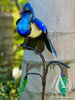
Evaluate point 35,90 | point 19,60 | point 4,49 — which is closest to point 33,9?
point 35,90

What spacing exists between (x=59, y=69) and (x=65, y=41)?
20cm

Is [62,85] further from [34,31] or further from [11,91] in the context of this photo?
[11,91]

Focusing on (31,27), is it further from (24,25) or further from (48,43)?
(48,43)

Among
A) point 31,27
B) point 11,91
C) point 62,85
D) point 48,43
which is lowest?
point 11,91

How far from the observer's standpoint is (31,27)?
1.58 meters

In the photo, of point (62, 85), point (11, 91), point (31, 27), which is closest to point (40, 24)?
point (31, 27)

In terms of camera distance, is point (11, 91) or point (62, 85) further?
point (11, 91)

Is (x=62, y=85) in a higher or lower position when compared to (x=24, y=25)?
lower

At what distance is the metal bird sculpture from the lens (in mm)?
1549

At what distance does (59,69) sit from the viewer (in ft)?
5.37

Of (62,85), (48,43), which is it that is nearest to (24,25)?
(48,43)

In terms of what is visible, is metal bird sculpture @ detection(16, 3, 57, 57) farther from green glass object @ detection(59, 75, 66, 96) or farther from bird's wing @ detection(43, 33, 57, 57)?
green glass object @ detection(59, 75, 66, 96)

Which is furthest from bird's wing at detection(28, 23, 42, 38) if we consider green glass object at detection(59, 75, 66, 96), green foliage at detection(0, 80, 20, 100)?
green foliage at detection(0, 80, 20, 100)

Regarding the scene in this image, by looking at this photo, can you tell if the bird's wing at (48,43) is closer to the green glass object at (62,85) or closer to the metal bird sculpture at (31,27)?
the metal bird sculpture at (31,27)
